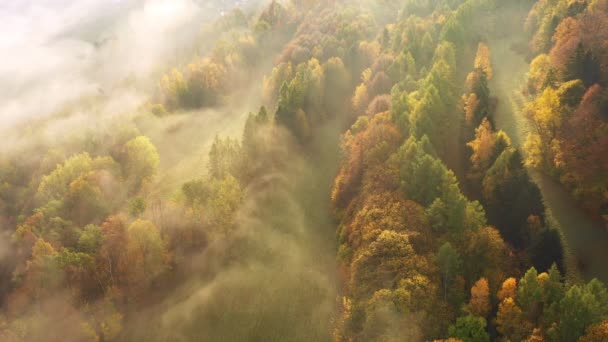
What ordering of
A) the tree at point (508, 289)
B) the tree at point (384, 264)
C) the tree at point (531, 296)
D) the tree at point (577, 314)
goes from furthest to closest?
the tree at point (384, 264) < the tree at point (508, 289) < the tree at point (531, 296) < the tree at point (577, 314)

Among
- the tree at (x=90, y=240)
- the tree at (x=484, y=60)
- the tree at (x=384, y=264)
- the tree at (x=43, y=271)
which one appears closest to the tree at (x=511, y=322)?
the tree at (x=384, y=264)

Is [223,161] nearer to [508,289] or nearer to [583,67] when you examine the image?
[508,289]

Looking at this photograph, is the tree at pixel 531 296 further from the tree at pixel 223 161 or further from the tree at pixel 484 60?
the tree at pixel 223 161

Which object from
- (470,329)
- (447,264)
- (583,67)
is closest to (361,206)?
(447,264)

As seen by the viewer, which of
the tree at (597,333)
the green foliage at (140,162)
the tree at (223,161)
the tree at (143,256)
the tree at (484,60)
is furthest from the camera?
the green foliage at (140,162)

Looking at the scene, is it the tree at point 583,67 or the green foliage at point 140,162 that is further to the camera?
the green foliage at point 140,162
